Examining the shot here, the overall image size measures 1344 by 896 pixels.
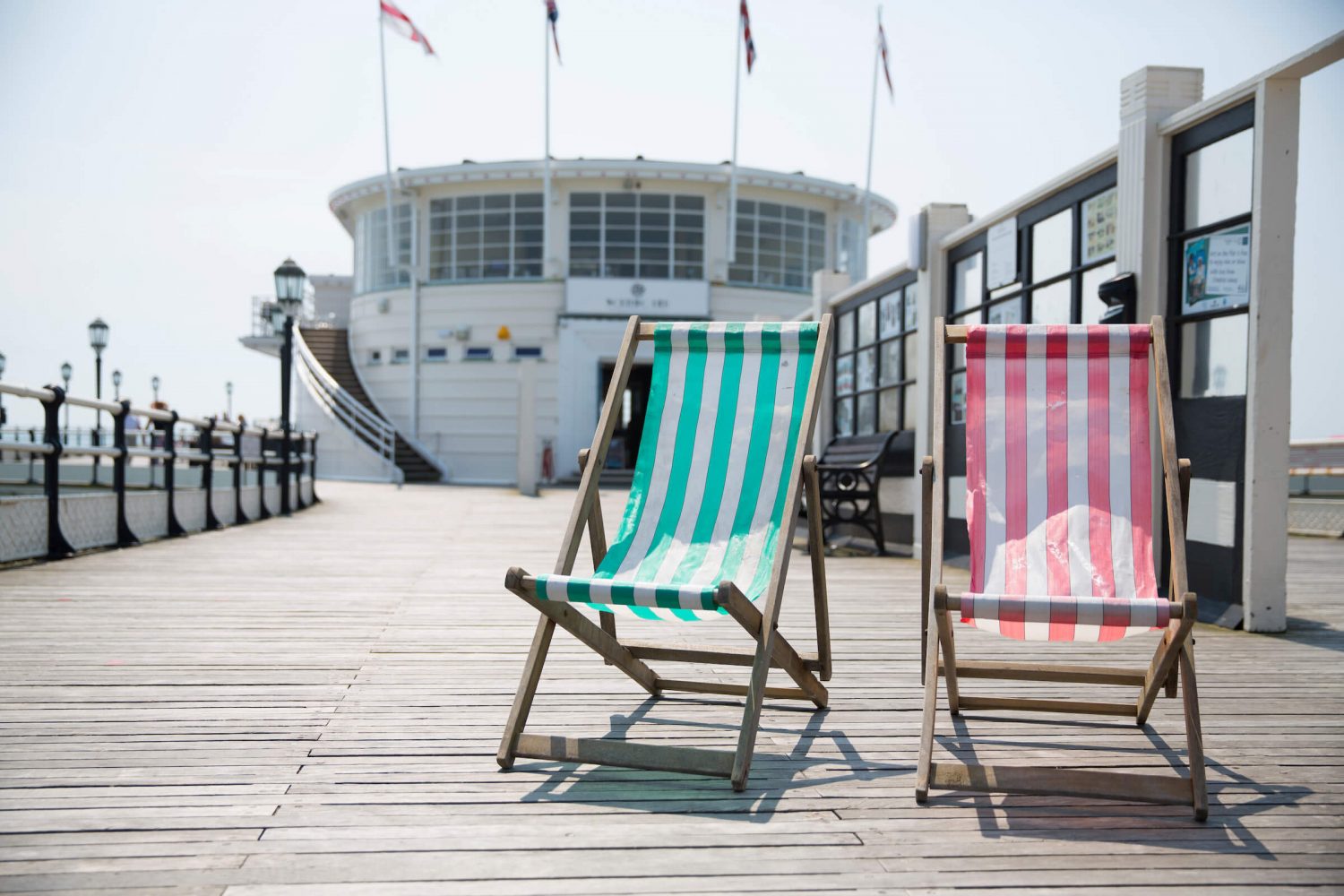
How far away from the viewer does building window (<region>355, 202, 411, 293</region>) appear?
898 inches

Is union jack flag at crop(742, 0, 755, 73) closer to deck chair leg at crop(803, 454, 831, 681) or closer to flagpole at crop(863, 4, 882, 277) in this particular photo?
flagpole at crop(863, 4, 882, 277)

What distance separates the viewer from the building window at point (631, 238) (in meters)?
21.8

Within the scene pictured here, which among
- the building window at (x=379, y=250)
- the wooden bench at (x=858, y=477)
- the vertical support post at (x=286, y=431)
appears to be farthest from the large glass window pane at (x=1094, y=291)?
the building window at (x=379, y=250)

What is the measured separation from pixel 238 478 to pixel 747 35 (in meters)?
14.8

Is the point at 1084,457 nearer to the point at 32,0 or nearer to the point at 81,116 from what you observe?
the point at 32,0

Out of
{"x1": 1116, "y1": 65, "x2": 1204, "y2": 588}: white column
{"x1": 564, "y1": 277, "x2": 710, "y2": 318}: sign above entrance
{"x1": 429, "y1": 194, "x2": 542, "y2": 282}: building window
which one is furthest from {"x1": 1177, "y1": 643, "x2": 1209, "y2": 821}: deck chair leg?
{"x1": 429, "y1": 194, "x2": 542, "y2": 282}: building window

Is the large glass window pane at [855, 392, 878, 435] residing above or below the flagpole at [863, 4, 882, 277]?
below

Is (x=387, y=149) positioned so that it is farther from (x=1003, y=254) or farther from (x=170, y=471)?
(x=1003, y=254)

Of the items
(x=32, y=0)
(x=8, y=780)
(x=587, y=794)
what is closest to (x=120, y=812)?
(x=8, y=780)

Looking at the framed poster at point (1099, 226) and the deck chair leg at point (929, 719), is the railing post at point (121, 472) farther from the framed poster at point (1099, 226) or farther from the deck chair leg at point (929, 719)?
the deck chair leg at point (929, 719)

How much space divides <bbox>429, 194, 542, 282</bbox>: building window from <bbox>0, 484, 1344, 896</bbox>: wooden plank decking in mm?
17767

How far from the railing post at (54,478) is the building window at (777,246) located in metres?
16.4

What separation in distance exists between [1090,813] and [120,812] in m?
1.97

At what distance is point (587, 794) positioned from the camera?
235 cm
